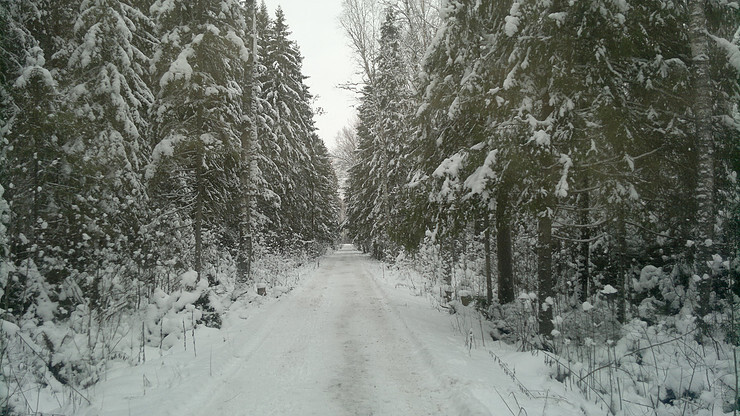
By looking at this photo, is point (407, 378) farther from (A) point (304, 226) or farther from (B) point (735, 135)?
(A) point (304, 226)

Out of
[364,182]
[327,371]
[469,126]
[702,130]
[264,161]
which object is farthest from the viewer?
[364,182]

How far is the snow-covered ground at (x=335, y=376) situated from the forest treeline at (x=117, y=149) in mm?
1876

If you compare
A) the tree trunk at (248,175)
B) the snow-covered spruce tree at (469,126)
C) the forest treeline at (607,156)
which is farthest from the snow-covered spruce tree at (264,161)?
the forest treeline at (607,156)

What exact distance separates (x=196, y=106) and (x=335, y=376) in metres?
9.07

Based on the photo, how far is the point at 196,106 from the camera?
11.3m

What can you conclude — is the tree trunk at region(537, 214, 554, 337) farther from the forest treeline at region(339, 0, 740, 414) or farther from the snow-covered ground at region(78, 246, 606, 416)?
the snow-covered ground at region(78, 246, 606, 416)

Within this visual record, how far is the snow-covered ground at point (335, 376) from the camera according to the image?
4.53 m

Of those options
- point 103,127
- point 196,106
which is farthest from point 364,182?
point 103,127

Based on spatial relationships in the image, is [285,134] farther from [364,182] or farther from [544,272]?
[544,272]

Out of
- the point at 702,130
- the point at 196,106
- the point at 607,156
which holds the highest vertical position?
the point at 196,106

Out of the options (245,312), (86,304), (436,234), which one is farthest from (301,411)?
(245,312)

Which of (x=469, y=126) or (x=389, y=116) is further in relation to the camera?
(x=389, y=116)

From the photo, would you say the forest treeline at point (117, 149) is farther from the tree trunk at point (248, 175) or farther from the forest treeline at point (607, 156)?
the forest treeline at point (607, 156)

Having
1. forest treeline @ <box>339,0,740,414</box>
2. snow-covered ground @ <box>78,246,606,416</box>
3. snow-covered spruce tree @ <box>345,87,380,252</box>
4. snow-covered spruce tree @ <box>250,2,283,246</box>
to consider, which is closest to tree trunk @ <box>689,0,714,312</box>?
forest treeline @ <box>339,0,740,414</box>
